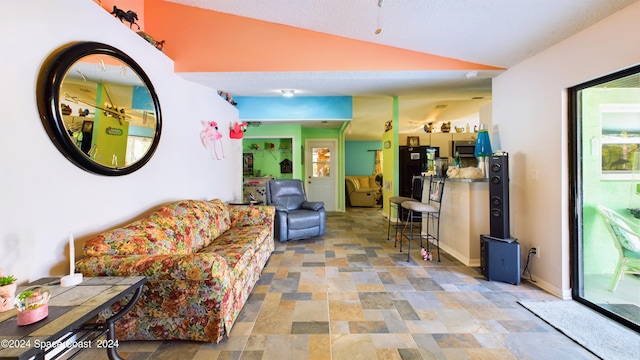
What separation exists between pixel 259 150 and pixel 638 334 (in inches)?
252

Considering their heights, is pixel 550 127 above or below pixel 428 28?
below

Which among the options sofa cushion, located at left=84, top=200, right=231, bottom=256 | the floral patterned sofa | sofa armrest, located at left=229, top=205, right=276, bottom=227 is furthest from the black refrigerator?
the floral patterned sofa

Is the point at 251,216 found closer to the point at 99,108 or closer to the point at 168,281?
the point at 168,281

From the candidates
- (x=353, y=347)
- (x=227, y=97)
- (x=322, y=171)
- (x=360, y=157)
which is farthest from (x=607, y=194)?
(x=360, y=157)

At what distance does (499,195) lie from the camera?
257 centimetres

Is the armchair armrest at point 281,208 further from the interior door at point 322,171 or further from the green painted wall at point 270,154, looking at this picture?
the interior door at point 322,171

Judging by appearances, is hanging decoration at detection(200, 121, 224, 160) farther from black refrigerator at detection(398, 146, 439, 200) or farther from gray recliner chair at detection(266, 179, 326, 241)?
black refrigerator at detection(398, 146, 439, 200)

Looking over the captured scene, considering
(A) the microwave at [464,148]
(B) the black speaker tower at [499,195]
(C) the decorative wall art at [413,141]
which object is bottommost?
(B) the black speaker tower at [499,195]

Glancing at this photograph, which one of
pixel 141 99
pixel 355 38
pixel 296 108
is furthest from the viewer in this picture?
pixel 296 108

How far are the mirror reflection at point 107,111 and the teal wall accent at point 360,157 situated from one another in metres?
7.96

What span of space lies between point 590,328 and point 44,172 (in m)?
3.88

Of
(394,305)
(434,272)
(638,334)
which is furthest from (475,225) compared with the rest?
(394,305)

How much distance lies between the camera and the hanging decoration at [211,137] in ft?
11.4

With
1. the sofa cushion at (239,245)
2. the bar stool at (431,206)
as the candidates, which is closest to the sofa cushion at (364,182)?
the bar stool at (431,206)
